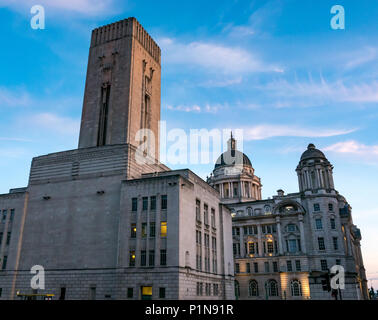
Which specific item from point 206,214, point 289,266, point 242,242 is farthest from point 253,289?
point 206,214

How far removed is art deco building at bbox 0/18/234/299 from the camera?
154 ft

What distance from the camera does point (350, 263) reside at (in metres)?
80.1

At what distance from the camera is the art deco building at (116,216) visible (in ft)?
154

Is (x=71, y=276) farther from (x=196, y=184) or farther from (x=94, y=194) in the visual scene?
(x=196, y=184)

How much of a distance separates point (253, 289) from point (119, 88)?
A: 2335 inches

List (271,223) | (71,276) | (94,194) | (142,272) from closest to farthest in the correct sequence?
(142,272)
(71,276)
(94,194)
(271,223)

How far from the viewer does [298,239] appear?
85062mm

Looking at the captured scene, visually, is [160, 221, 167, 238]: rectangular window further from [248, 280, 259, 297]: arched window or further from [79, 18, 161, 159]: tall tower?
[248, 280, 259, 297]: arched window

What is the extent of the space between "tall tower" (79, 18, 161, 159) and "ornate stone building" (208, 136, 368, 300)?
3901 centimetres

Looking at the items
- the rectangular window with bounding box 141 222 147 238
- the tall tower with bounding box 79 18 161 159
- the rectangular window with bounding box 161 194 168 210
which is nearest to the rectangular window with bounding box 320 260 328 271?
the tall tower with bounding box 79 18 161 159

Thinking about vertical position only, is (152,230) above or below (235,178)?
below

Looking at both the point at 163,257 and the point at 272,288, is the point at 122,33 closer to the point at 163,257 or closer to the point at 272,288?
the point at 163,257
